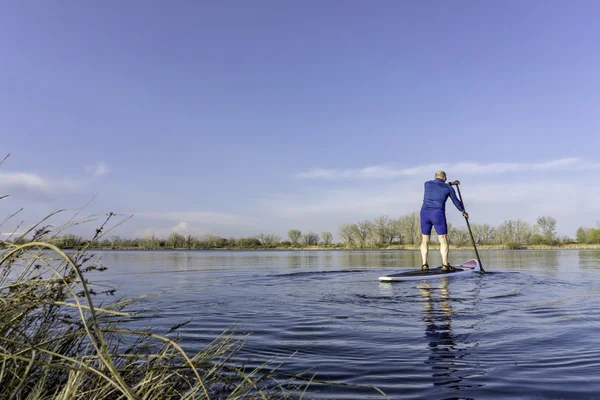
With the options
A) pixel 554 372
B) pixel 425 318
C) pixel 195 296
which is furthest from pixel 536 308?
pixel 195 296

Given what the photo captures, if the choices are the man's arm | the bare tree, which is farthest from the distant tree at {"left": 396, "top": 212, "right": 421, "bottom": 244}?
the man's arm

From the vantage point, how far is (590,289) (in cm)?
857

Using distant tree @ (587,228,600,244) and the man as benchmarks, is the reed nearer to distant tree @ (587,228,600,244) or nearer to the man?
the man

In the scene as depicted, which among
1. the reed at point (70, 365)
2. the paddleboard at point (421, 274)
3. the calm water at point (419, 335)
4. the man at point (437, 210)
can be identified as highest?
the man at point (437, 210)

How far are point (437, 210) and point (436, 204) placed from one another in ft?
0.59

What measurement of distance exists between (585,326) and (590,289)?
4412mm

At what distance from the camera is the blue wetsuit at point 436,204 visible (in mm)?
12086

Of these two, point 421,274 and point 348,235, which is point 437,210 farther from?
point 348,235

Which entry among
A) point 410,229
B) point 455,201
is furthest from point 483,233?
point 455,201

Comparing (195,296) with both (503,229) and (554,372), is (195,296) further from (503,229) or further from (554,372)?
(503,229)

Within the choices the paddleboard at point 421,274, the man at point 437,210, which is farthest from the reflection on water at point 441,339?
the man at point 437,210

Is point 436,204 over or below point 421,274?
over

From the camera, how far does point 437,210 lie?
39.8 ft

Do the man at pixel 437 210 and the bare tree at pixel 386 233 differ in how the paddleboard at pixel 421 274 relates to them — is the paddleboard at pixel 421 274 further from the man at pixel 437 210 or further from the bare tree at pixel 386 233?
the bare tree at pixel 386 233
